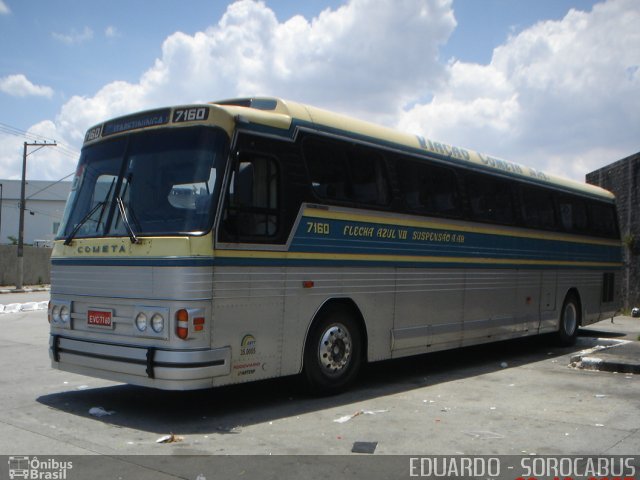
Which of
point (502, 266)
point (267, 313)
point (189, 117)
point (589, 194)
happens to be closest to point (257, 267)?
point (267, 313)

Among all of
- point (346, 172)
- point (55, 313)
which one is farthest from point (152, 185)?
point (346, 172)

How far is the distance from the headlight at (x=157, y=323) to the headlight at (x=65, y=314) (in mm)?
1504

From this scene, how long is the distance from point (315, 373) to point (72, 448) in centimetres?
306

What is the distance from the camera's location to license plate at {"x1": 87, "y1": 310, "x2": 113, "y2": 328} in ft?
23.9

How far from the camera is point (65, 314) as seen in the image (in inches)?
308

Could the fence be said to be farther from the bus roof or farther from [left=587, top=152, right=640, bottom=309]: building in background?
the bus roof

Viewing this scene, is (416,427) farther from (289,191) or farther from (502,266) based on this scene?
(502,266)

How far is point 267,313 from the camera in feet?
24.6

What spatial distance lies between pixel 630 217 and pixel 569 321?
364 inches

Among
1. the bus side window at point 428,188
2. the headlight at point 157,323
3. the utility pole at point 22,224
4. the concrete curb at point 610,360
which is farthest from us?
the utility pole at point 22,224

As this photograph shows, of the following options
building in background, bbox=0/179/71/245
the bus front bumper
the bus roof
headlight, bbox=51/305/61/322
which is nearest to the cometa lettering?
headlight, bbox=51/305/61/322

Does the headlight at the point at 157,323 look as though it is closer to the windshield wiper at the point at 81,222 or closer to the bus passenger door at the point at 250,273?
the bus passenger door at the point at 250,273

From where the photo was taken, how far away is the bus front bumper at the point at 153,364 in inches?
262

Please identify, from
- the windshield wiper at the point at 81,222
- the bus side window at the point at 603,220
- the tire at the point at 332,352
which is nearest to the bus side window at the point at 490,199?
the tire at the point at 332,352
